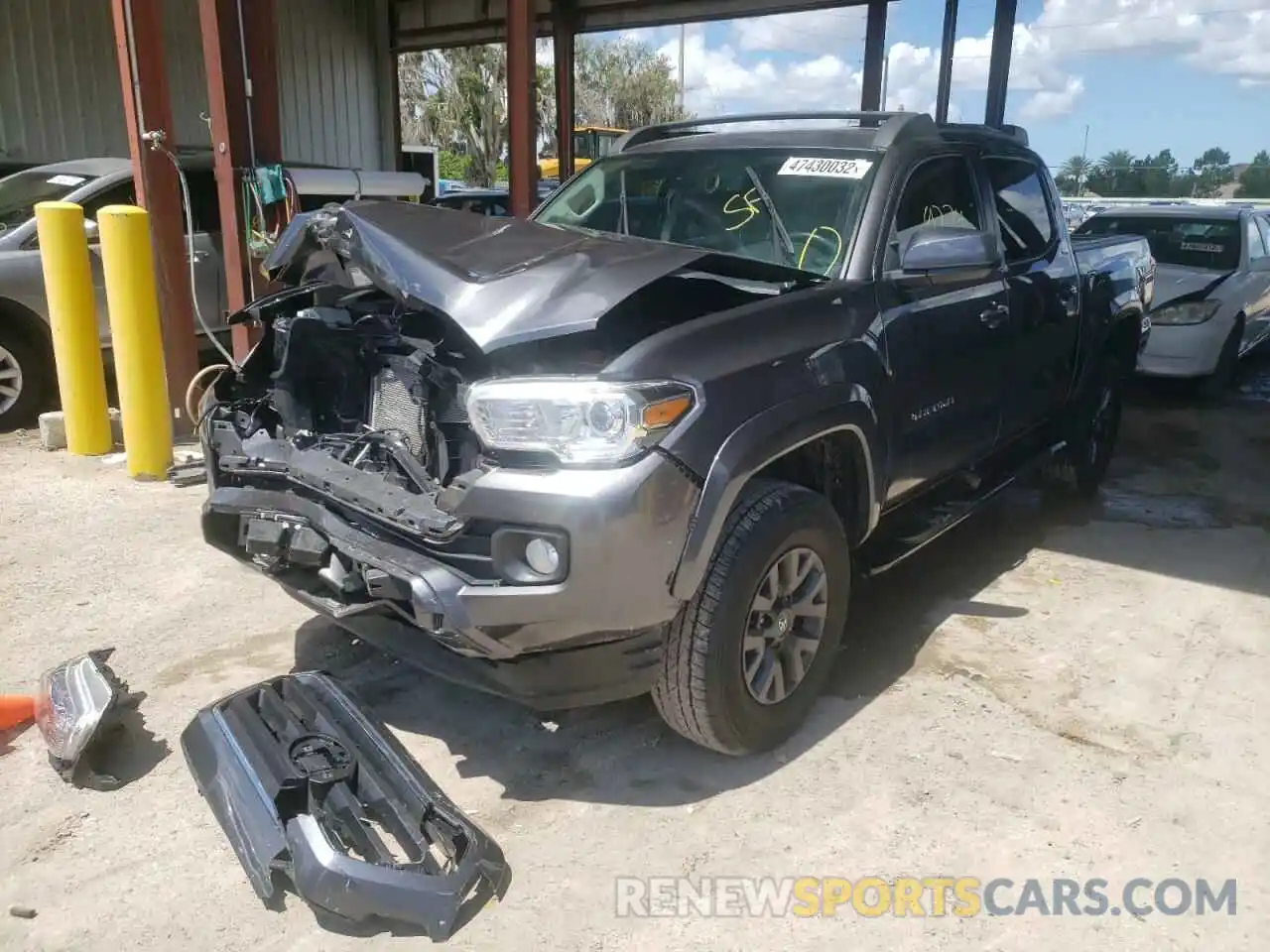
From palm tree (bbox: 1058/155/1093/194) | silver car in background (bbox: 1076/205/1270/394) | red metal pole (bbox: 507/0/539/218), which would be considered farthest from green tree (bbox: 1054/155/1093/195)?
red metal pole (bbox: 507/0/539/218)

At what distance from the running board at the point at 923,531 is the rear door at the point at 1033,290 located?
26 centimetres

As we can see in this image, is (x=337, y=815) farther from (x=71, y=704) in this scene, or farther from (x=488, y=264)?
(x=488, y=264)

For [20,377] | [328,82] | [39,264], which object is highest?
[328,82]

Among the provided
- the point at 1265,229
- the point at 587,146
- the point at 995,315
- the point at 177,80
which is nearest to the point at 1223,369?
the point at 1265,229

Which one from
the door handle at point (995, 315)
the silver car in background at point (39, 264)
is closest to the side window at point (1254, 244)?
the door handle at point (995, 315)

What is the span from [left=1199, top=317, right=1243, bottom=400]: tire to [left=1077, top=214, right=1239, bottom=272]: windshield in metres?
0.59

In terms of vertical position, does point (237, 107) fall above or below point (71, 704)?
above

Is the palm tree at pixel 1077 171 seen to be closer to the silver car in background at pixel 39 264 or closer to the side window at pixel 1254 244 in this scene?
the side window at pixel 1254 244

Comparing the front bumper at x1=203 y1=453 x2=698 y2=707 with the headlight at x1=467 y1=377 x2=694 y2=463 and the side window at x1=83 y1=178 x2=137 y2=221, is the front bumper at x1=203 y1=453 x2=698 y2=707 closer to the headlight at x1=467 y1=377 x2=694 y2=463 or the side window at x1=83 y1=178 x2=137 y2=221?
the headlight at x1=467 y1=377 x2=694 y2=463

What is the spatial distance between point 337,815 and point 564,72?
36.6ft

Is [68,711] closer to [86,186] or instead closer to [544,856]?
[544,856]

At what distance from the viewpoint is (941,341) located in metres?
3.77

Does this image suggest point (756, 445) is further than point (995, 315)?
No

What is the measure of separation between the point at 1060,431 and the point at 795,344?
9.77 feet
